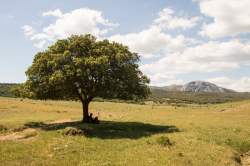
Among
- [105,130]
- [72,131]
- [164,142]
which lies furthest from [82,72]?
[164,142]

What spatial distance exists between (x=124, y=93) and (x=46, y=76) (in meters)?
12.7

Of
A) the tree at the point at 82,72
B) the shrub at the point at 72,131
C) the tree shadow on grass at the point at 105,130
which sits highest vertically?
the tree at the point at 82,72

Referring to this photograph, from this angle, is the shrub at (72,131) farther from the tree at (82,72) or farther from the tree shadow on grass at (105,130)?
the tree at (82,72)

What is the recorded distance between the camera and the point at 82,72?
19484 millimetres

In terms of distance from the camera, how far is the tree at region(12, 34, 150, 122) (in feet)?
66.3

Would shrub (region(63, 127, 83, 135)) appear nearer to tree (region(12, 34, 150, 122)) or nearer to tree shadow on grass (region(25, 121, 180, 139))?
tree shadow on grass (region(25, 121, 180, 139))

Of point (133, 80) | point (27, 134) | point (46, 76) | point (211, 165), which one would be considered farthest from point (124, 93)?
point (211, 165)

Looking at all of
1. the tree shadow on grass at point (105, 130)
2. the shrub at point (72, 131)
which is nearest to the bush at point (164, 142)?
the tree shadow on grass at point (105, 130)

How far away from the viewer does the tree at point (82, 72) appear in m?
20.2

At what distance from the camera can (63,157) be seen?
1139cm

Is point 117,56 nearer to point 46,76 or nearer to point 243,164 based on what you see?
point 46,76

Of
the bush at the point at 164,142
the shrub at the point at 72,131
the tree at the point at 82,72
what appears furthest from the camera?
the tree at the point at 82,72

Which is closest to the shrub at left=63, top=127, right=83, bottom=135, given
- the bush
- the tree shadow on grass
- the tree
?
the tree shadow on grass

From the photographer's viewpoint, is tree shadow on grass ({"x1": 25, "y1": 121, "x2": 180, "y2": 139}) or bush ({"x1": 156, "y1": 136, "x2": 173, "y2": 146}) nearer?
bush ({"x1": 156, "y1": 136, "x2": 173, "y2": 146})
